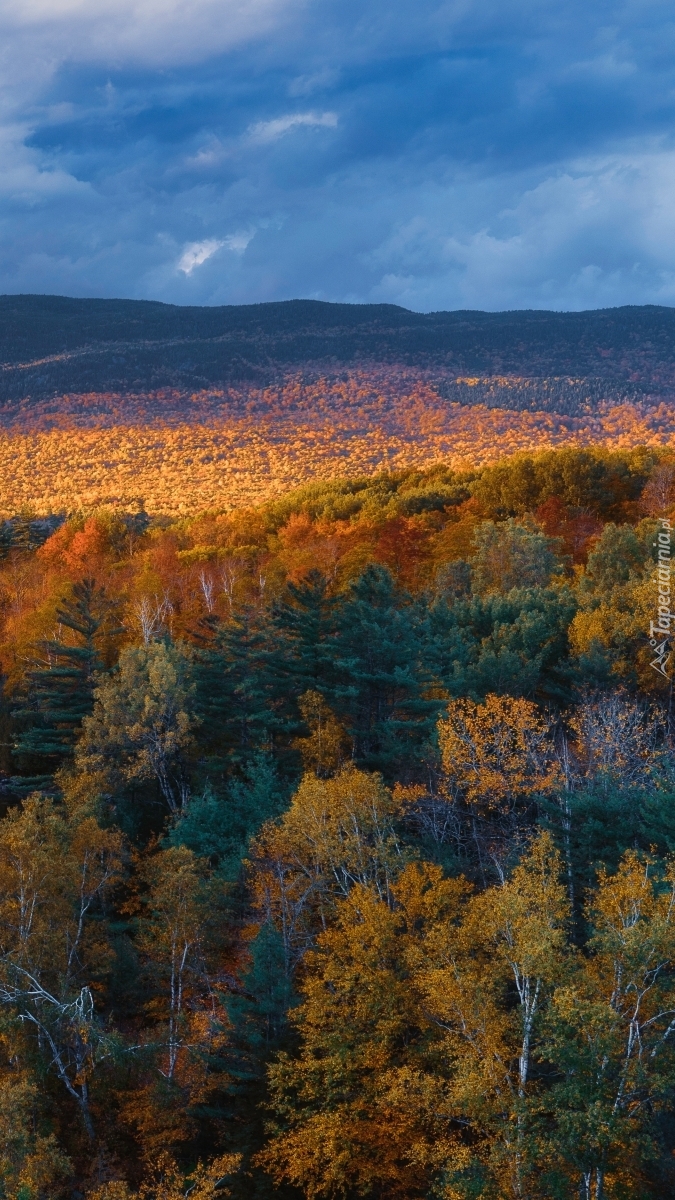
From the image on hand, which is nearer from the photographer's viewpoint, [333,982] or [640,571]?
[333,982]

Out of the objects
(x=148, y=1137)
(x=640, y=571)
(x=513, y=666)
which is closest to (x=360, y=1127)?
(x=148, y=1137)

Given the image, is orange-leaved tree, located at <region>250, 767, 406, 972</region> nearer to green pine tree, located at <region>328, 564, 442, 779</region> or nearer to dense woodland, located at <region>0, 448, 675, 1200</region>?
dense woodland, located at <region>0, 448, 675, 1200</region>

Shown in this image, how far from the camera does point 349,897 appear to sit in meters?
25.5

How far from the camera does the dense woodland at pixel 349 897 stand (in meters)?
20.3

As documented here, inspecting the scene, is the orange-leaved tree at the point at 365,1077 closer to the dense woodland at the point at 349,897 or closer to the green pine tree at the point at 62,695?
the dense woodland at the point at 349,897

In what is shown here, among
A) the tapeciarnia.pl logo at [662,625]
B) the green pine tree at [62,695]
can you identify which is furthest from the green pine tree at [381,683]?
the green pine tree at [62,695]

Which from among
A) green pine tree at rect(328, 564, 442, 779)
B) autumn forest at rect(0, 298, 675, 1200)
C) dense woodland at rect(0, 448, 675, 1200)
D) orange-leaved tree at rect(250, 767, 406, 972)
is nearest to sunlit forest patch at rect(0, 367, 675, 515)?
autumn forest at rect(0, 298, 675, 1200)

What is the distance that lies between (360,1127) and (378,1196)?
2.52 metres

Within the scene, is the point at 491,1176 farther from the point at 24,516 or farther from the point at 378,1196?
the point at 24,516

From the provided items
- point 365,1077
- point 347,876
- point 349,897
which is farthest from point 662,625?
point 365,1077

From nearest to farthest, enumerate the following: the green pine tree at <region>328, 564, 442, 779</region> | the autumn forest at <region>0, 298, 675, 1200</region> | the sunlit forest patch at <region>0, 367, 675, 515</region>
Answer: the autumn forest at <region>0, 298, 675, 1200</region>
the green pine tree at <region>328, 564, 442, 779</region>
the sunlit forest patch at <region>0, 367, 675, 515</region>

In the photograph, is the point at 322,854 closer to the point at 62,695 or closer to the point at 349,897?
the point at 349,897

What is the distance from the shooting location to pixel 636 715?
3491 cm

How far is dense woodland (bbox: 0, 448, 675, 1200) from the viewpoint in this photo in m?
20.3
